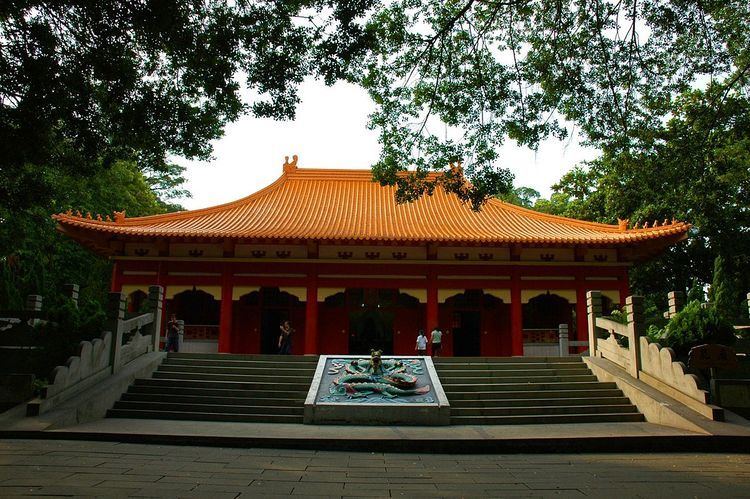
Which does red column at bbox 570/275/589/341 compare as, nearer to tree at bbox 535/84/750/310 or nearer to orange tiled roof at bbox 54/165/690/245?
orange tiled roof at bbox 54/165/690/245

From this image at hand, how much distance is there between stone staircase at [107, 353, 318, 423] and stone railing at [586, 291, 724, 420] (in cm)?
605

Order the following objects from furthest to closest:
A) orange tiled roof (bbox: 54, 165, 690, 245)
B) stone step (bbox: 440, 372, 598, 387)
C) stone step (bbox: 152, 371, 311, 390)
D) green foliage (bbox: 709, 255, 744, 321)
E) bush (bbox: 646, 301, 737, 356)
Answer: orange tiled roof (bbox: 54, 165, 690, 245), green foliage (bbox: 709, 255, 744, 321), stone step (bbox: 440, 372, 598, 387), stone step (bbox: 152, 371, 311, 390), bush (bbox: 646, 301, 737, 356)

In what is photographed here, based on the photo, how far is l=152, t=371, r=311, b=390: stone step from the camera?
9859 mm

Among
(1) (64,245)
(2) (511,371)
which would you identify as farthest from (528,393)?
(1) (64,245)

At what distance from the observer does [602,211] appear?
2469 centimetres

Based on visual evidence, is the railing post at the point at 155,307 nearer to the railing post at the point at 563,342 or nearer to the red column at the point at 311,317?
the red column at the point at 311,317

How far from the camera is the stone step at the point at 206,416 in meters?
8.55

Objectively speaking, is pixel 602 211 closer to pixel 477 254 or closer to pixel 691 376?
pixel 477 254

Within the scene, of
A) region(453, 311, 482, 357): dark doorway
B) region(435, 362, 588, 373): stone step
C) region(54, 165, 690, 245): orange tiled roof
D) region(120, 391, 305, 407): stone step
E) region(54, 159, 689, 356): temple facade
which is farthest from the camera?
region(453, 311, 482, 357): dark doorway

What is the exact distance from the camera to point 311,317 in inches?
603

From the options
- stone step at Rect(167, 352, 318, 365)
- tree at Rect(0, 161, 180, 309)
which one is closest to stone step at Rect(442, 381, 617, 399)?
stone step at Rect(167, 352, 318, 365)

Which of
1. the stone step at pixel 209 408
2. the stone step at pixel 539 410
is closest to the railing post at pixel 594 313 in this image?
the stone step at pixel 539 410

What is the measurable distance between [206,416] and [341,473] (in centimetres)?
413

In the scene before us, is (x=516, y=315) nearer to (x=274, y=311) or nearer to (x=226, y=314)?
(x=274, y=311)
